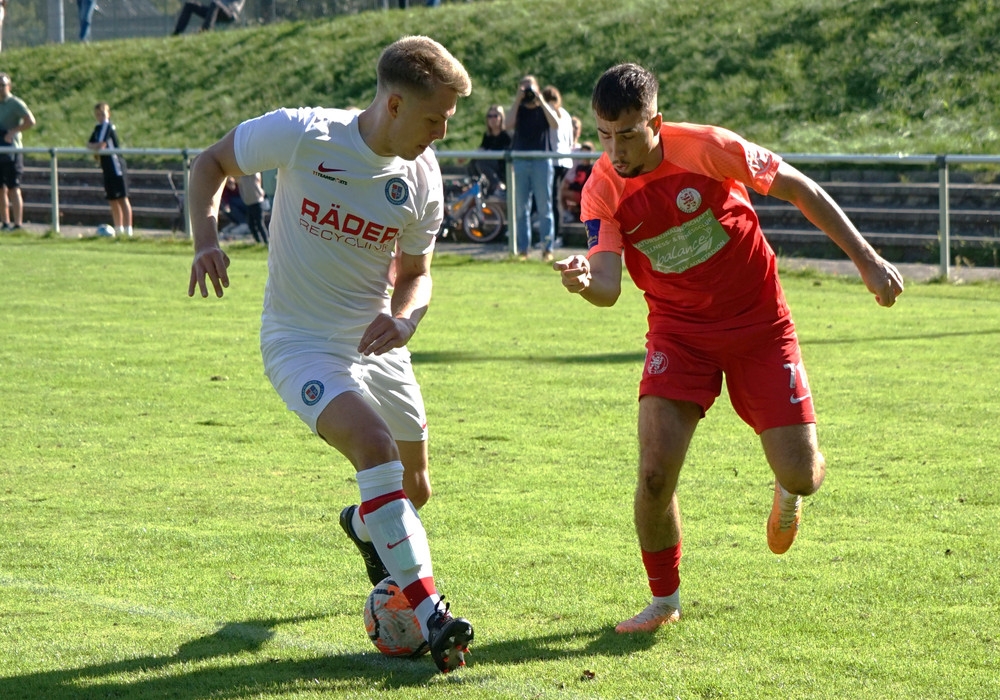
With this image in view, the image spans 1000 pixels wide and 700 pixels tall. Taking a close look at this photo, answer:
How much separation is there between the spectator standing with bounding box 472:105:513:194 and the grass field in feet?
25.4

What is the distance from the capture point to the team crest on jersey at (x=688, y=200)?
5086 millimetres

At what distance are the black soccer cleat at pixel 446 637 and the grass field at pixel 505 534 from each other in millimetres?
134

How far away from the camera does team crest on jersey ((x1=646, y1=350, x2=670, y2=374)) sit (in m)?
5.14

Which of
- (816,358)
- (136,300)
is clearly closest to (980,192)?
(816,358)

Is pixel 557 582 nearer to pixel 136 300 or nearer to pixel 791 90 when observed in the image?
pixel 136 300

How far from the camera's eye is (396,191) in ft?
16.5

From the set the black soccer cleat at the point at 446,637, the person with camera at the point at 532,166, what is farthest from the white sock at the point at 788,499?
the person with camera at the point at 532,166

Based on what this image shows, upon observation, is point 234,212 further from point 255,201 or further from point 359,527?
point 359,527

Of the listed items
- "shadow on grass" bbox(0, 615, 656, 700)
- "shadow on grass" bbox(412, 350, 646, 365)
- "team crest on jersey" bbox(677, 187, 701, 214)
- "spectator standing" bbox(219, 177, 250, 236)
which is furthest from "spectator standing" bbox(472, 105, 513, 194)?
"shadow on grass" bbox(0, 615, 656, 700)

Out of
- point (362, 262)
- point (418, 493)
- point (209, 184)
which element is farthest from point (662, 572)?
point (209, 184)

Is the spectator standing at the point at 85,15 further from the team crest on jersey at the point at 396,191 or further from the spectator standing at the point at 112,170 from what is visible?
the team crest on jersey at the point at 396,191

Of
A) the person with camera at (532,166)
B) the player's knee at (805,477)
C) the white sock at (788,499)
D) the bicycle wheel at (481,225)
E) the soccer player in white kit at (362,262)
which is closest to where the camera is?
the soccer player in white kit at (362,262)

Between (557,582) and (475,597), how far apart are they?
1.28ft

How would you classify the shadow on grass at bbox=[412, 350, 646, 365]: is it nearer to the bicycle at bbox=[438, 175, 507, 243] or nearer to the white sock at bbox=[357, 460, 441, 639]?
the white sock at bbox=[357, 460, 441, 639]
